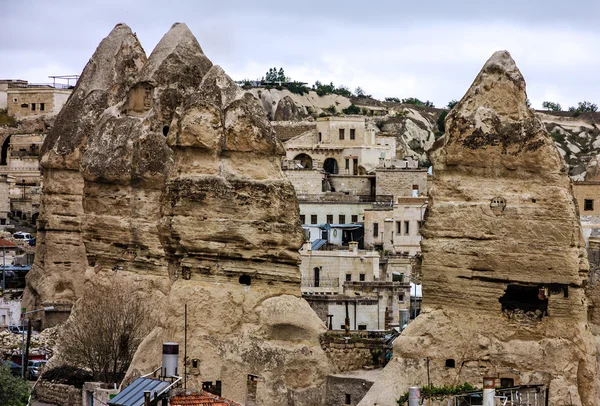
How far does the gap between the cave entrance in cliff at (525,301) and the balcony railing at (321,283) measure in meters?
20.9

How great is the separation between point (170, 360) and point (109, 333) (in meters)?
9.89

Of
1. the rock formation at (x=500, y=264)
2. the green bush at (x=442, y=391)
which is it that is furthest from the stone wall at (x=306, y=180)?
the green bush at (x=442, y=391)

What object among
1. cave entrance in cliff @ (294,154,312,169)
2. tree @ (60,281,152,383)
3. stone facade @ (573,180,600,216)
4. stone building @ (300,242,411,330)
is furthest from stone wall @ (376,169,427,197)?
tree @ (60,281,152,383)

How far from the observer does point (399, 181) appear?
264ft

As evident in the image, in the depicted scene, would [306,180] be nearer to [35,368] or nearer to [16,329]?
[16,329]

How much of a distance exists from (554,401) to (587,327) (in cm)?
169

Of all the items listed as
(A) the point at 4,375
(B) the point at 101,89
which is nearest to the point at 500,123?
(A) the point at 4,375

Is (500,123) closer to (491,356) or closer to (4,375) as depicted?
(491,356)

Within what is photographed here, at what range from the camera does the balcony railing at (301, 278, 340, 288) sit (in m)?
59.8

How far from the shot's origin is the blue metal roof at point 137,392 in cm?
3650

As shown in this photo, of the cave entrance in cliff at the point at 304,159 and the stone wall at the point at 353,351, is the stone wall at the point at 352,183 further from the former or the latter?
the stone wall at the point at 353,351

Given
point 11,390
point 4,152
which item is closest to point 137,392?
point 11,390

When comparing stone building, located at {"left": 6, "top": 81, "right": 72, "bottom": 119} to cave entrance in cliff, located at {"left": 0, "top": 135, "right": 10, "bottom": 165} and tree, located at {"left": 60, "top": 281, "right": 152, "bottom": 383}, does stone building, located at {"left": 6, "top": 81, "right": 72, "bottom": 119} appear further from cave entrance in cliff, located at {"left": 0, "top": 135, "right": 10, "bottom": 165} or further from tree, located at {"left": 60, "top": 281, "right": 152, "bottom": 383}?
tree, located at {"left": 60, "top": 281, "right": 152, "bottom": 383}

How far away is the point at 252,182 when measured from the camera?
4275 cm
